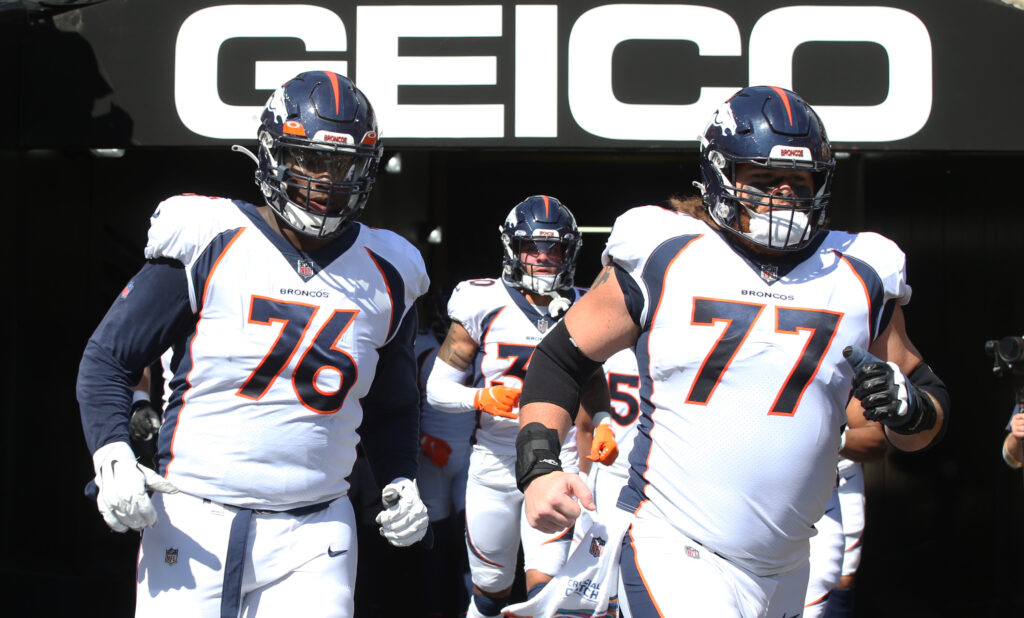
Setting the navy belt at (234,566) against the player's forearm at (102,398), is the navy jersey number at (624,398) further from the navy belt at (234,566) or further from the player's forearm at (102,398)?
the player's forearm at (102,398)

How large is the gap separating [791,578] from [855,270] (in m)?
0.79

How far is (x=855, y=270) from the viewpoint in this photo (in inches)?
99.0

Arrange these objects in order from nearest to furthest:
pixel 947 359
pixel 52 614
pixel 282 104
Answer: pixel 282 104, pixel 52 614, pixel 947 359

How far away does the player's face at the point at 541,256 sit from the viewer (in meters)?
5.22

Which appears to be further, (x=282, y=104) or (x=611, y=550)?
(x=282, y=104)

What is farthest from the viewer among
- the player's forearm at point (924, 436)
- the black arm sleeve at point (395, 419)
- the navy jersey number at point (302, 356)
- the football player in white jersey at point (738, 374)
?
the black arm sleeve at point (395, 419)

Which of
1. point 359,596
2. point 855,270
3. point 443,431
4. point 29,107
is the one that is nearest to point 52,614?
point 359,596

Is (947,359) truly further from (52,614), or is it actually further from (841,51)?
(52,614)

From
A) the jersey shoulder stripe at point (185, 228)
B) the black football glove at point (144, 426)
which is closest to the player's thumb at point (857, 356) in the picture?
the jersey shoulder stripe at point (185, 228)

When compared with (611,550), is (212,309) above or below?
above

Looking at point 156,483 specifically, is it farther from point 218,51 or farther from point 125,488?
point 218,51

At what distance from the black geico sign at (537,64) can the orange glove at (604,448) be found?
1.77m

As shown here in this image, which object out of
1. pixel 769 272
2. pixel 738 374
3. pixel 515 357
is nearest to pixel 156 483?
pixel 738 374

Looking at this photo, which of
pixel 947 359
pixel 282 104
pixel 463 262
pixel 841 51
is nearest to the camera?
pixel 282 104
